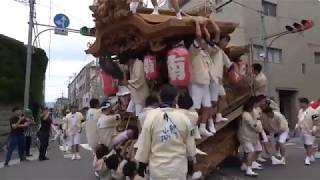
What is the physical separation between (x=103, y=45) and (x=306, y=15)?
25.8m

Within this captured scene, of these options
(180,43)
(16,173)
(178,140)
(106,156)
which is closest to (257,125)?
(180,43)

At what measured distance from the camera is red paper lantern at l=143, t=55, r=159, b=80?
30.7 ft

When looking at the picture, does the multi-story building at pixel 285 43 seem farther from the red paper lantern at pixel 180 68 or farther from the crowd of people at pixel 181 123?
the red paper lantern at pixel 180 68

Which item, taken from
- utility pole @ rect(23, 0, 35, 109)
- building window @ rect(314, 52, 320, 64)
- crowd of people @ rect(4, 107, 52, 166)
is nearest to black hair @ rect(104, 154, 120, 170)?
crowd of people @ rect(4, 107, 52, 166)

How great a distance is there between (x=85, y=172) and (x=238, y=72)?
15.4ft

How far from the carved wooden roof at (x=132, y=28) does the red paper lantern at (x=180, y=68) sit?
0.44 m

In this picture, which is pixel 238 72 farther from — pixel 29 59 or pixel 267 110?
pixel 29 59

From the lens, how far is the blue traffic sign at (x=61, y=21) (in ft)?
69.0

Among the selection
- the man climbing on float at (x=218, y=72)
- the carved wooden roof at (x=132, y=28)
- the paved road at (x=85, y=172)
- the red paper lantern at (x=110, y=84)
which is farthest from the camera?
the red paper lantern at (x=110, y=84)

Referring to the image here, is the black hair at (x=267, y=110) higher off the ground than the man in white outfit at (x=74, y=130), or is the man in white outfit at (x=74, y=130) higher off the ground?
the black hair at (x=267, y=110)

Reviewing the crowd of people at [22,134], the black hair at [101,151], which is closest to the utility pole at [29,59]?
the crowd of people at [22,134]

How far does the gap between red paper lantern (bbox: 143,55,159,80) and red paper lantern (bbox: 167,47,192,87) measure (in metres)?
0.54

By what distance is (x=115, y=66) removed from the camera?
11.0 m

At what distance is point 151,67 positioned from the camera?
9.35 m
